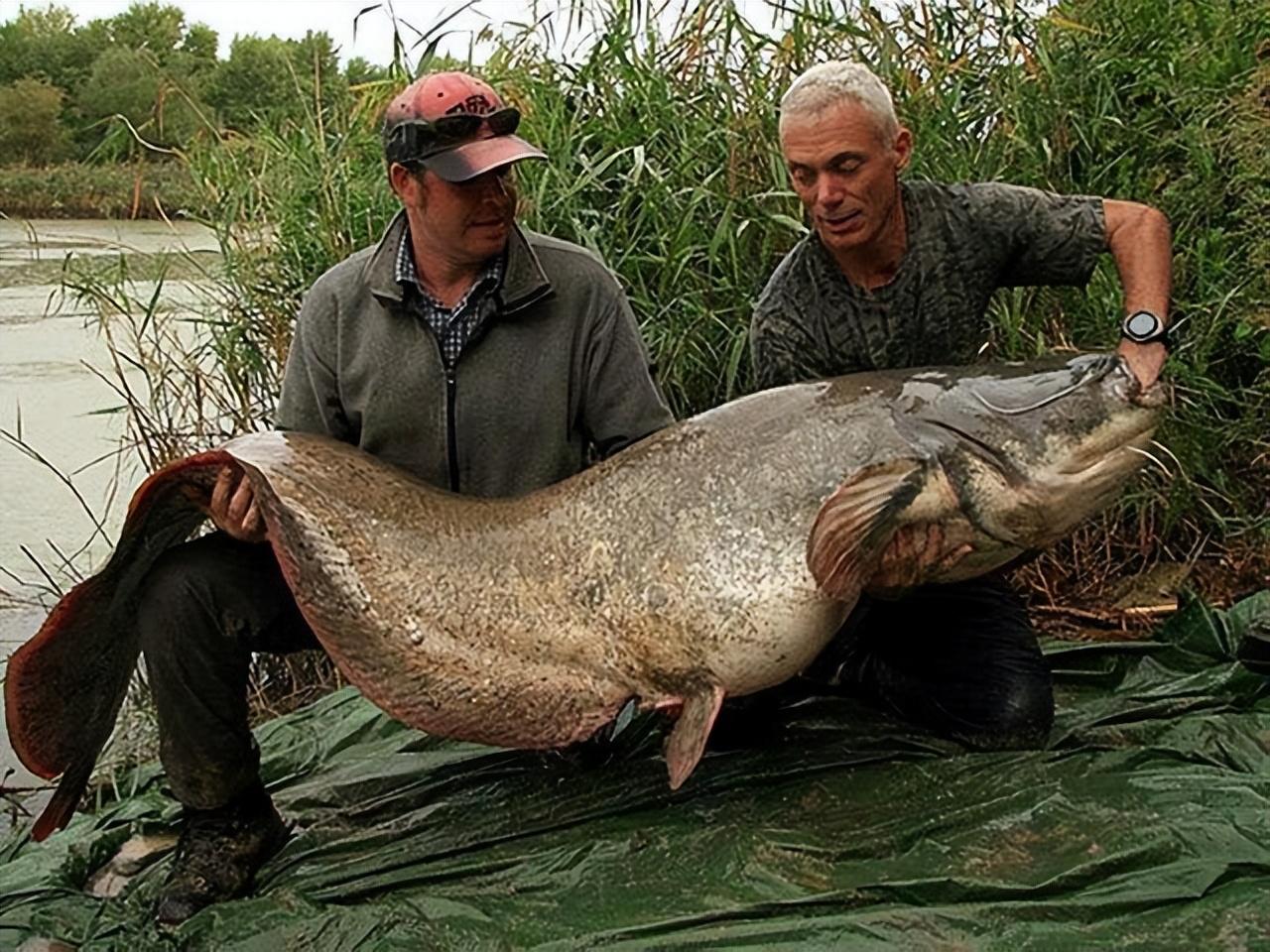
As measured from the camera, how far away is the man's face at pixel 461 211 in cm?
259

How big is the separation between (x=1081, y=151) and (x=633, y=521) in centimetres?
216

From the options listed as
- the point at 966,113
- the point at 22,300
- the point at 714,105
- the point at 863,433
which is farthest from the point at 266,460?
the point at 22,300

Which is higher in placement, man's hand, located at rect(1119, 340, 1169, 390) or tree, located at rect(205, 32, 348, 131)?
tree, located at rect(205, 32, 348, 131)

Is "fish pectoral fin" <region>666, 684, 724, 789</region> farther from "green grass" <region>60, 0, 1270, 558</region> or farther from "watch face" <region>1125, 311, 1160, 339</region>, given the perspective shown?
"green grass" <region>60, 0, 1270, 558</region>

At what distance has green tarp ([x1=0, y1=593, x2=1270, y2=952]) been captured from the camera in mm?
2053

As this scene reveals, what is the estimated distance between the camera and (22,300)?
31.3 ft

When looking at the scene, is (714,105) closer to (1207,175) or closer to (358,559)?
(1207,175)

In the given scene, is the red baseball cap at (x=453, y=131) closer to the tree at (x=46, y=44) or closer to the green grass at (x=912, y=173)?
the green grass at (x=912, y=173)

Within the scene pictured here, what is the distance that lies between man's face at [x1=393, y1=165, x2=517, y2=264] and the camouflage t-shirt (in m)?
0.57

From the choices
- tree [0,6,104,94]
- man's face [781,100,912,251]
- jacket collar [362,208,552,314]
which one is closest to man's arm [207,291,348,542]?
jacket collar [362,208,552,314]

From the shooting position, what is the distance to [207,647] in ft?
8.02

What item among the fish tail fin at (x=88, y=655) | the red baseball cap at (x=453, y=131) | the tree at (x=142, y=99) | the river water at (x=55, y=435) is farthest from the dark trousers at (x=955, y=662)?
the tree at (x=142, y=99)

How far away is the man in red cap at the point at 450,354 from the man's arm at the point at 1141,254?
88 cm

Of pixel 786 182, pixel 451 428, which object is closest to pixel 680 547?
pixel 451 428
